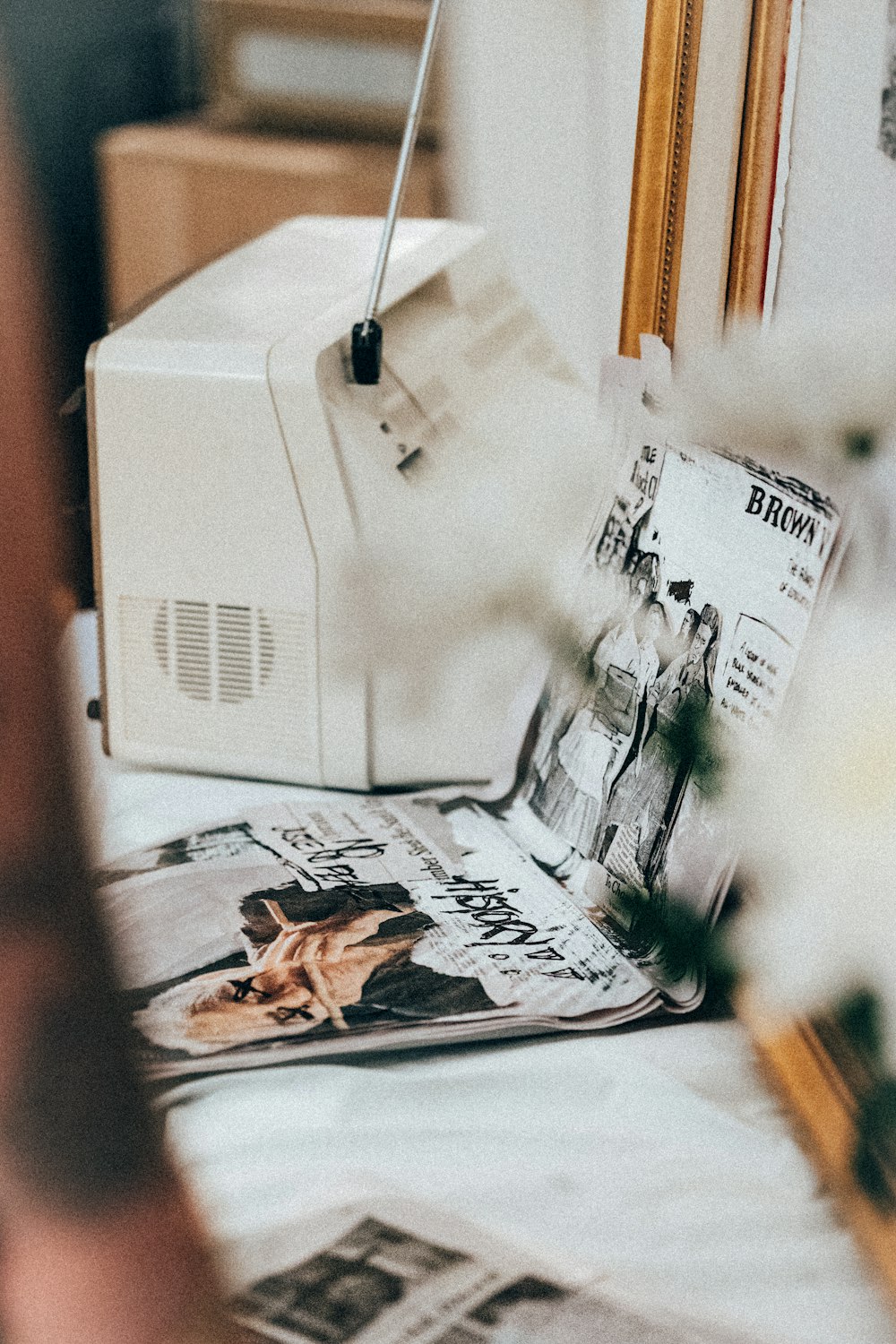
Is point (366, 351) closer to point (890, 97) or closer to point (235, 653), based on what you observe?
point (235, 653)

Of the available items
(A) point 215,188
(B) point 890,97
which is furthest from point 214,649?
(A) point 215,188

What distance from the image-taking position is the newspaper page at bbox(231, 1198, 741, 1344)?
1.58 feet

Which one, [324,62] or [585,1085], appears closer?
[585,1085]

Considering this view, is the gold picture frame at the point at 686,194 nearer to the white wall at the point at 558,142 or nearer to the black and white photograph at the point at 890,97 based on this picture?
the black and white photograph at the point at 890,97

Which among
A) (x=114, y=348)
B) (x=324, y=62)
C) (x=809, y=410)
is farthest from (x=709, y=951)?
(x=324, y=62)

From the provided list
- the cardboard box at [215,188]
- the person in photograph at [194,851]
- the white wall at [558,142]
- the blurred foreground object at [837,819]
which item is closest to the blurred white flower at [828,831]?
the blurred foreground object at [837,819]

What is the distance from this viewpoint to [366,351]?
0.88 m

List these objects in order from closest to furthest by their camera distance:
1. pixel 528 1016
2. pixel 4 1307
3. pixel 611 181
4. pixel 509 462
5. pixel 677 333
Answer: pixel 4 1307 → pixel 528 1016 → pixel 677 333 → pixel 509 462 → pixel 611 181

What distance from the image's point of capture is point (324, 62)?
1.91 m

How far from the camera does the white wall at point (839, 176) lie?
0.64 metres

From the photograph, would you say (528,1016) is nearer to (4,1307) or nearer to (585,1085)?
(585,1085)

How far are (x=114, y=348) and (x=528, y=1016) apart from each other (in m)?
0.52

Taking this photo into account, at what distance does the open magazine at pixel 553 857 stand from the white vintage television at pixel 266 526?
0.07 m

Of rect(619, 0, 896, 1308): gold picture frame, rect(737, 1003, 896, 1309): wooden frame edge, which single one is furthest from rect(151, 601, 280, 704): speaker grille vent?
rect(737, 1003, 896, 1309): wooden frame edge
